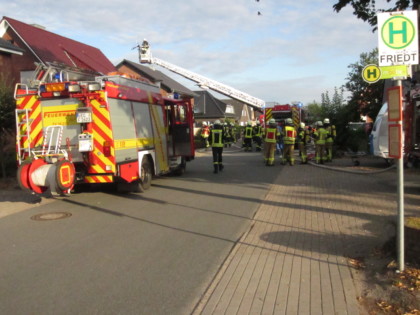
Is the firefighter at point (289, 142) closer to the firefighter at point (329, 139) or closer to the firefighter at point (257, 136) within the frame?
the firefighter at point (329, 139)

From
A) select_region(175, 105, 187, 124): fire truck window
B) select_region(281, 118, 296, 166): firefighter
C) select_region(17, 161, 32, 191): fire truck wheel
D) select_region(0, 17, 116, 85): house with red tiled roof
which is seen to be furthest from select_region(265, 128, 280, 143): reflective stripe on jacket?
select_region(17, 161, 32, 191): fire truck wheel

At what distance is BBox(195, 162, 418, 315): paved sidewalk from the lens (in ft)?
13.2

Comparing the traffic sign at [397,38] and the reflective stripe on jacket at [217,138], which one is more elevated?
the traffic sign at [397,38]

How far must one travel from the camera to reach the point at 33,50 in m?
21.3

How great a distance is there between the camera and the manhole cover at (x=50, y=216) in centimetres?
776

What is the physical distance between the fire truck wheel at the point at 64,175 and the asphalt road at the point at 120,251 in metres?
0.51

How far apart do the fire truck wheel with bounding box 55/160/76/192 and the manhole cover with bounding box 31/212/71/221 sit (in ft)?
1.77

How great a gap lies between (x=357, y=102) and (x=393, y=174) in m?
11.8

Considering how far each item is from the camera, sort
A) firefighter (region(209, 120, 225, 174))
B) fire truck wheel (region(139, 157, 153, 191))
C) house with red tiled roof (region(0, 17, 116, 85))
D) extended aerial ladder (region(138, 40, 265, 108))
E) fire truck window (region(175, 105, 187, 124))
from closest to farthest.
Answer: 1. fire truck wheel (region(139, 157, 153, 191))
2. fire truck window (region(175, 105, 187, 124))
3. firefighter (region(209, 120, 225, 174))
4. house with red tiled roof (region(0, 17, 116, 85))
5. extended aerial ladder (region(138, 40, 265, 108))

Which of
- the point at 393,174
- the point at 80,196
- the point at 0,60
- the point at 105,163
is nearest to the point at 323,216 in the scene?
the point at 105,163

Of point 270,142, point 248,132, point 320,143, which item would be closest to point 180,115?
point 270,142

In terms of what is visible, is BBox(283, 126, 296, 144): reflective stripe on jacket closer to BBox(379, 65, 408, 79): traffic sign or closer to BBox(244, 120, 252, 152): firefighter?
BBox(244, 120, 252, 152): firefighter

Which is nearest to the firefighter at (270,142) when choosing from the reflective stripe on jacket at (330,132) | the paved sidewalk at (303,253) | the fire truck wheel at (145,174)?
the reflective stripe on jacket at (330,132)

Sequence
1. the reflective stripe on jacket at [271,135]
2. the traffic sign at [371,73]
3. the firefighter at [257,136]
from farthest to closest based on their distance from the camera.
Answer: the firefighter at [257,136] → the reflective stripe on jacket at [271,135] → the traffic sign at [371,73]
